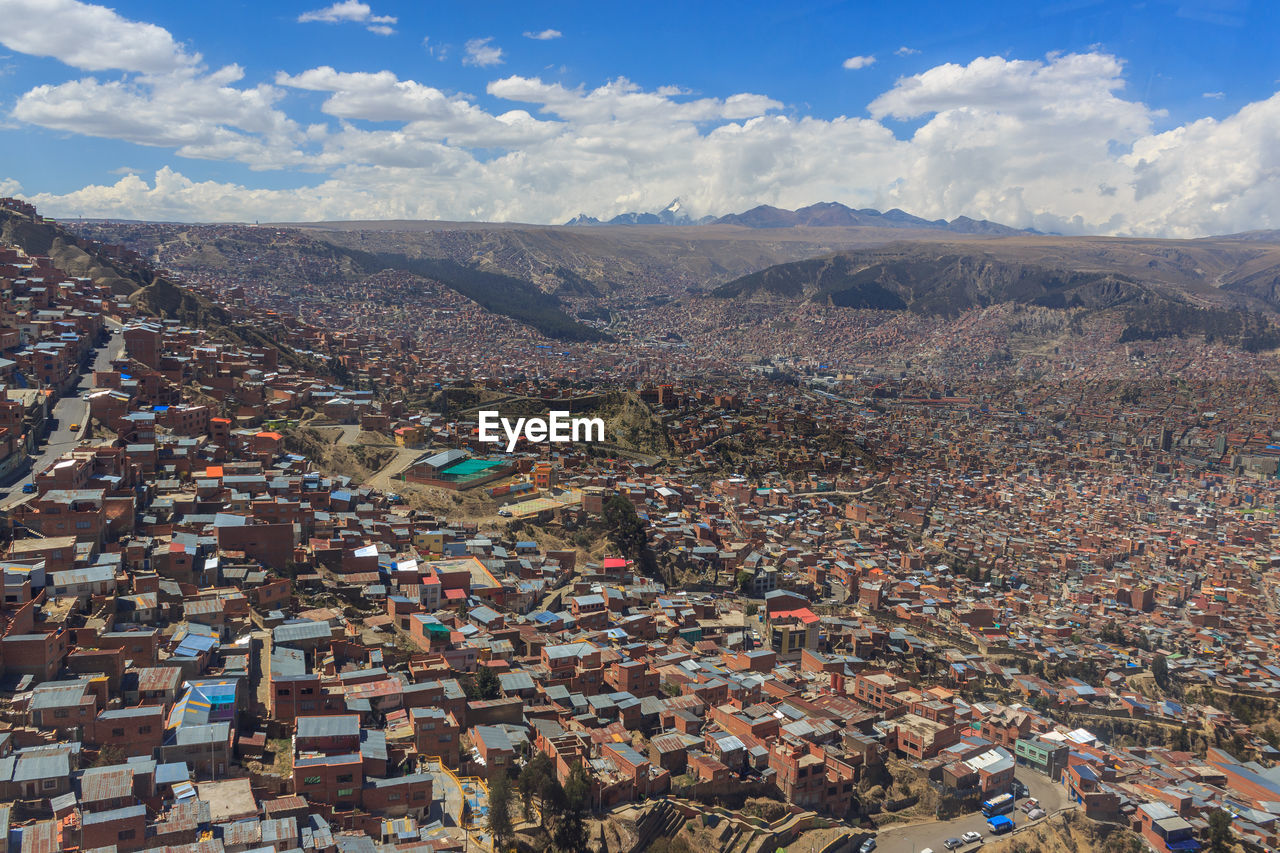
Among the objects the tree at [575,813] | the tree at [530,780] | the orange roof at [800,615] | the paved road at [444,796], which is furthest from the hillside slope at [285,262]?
the tree at [575,813]

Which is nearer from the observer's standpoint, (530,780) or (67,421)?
(530,780)


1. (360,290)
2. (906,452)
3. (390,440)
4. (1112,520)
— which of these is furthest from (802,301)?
(390,440)

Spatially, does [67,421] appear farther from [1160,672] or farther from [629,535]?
[1160,672]

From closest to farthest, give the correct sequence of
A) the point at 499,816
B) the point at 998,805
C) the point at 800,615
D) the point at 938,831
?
the point at 499,816 → the point at 938,831 → the point at 998,805 → the point at 800,615

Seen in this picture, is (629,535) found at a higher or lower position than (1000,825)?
higher

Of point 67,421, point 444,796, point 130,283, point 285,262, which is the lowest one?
point 444,796

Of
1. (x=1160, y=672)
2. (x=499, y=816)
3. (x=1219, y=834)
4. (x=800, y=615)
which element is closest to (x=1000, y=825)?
(x=1219, y=834)

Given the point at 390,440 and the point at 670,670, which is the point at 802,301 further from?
the point at 670,670
